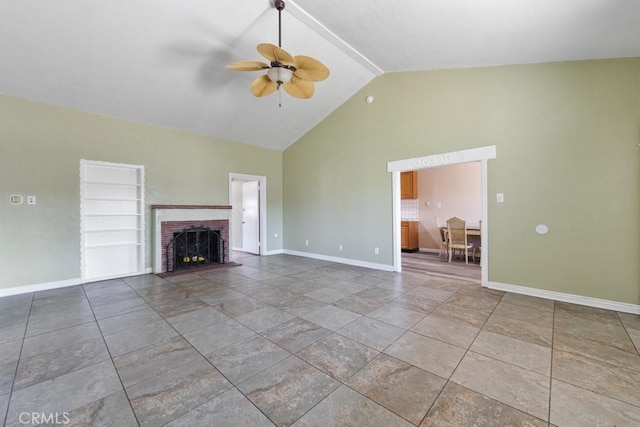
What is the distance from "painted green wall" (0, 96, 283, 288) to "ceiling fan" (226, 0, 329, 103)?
314cm

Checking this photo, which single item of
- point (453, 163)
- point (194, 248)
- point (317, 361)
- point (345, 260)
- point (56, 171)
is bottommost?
point (317, 361)

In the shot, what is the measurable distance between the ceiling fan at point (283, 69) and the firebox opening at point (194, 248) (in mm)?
3625

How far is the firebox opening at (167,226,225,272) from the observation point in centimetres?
539

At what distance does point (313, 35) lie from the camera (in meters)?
3.94

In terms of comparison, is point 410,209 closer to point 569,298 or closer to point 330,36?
point 569,298

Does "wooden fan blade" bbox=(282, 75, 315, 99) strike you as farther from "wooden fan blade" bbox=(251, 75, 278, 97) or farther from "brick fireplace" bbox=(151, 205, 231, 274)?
"brick fireplace" bbox=(151, 205, 231, 274)

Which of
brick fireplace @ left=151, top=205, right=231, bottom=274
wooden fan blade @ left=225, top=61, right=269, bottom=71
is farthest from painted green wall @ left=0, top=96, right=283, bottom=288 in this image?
wooden fan blade @ left=225, top=61, right=269, bottom=71

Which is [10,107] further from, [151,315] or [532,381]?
[532,381]

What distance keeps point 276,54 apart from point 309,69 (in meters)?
0.42

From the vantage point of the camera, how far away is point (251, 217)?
7672 mm

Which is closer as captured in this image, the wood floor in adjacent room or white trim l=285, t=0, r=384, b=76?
white trim l=285, t=0, r=384, b=76

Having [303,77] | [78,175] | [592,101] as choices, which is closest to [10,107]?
[78,175]

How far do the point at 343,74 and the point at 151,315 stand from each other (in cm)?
494

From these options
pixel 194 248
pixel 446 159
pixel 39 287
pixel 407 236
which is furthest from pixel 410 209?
pixel 39 287
